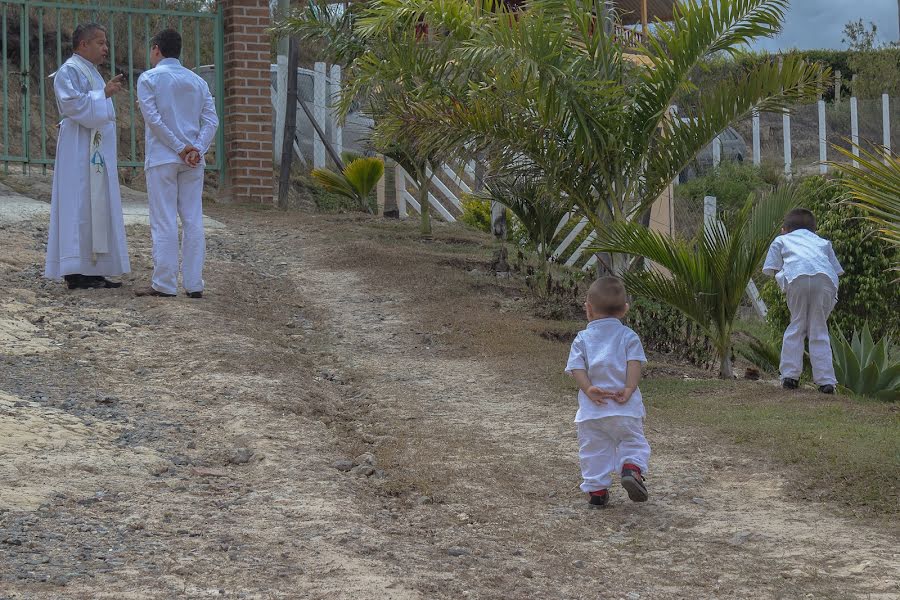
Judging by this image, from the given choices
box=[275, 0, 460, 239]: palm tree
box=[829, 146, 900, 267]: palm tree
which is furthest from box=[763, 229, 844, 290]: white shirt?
box=[275, 0, 460, 239]: palm tree

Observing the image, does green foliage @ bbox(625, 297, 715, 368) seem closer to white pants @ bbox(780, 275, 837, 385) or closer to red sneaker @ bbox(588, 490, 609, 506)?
white pants @ bbox(780, 275, 837, 385)

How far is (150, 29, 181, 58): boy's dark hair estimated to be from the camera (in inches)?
365

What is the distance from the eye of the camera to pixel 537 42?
902 centimetres

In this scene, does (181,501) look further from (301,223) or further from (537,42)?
(301,223)

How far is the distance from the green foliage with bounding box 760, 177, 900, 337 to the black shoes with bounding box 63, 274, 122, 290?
5.92m

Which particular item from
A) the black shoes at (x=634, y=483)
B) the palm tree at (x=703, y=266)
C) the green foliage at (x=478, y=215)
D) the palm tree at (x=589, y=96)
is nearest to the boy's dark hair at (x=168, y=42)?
the palm tree at (x=589, y=96)

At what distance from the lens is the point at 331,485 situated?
558 centimetres

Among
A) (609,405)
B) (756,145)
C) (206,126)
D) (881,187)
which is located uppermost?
(756,145)

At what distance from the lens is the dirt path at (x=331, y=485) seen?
4.36 m

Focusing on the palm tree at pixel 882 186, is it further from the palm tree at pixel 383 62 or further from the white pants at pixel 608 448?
the palm tree at pixel 383 62

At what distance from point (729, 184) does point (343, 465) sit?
16.7 metres

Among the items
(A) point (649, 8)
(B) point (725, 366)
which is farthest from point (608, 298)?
(A) point (649, 8)

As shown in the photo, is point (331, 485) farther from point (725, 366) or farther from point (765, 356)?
point (765, 356)

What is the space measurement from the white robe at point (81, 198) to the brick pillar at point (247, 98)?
5.60m
